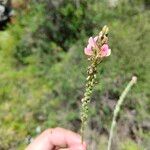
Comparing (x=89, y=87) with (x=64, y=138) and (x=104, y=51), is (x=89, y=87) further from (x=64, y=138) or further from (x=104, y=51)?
(x=64, y=138)

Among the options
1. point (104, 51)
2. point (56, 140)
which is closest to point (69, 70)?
point (56, 140)

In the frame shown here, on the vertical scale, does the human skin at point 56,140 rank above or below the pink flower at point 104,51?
below

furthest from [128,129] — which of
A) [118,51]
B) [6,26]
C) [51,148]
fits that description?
[51,148]

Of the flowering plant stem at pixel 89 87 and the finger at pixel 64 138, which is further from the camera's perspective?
the finger at pixel 64 138

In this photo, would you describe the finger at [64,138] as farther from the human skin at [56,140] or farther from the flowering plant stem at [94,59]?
the flowering plant stem at [94,59]

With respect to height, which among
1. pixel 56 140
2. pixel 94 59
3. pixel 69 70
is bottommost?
pixel 56 140

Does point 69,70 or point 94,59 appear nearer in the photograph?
point 94,59

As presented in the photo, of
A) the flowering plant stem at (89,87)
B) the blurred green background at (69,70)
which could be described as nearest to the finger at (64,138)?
the flowering plant stem at (89,87)

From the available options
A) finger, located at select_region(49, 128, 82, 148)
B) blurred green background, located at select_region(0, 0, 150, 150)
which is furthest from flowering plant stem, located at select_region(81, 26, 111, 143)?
blurred green background, located at select_region(0, 0, 150, 150)
